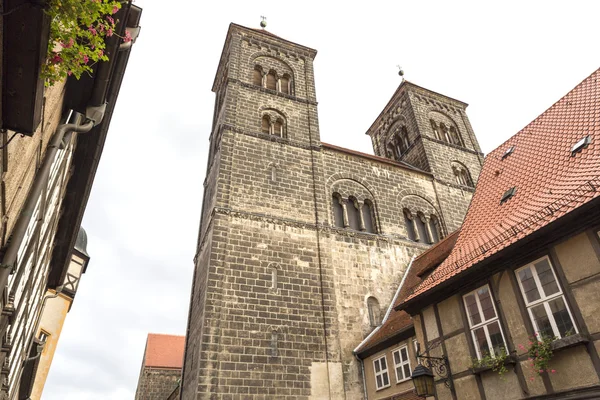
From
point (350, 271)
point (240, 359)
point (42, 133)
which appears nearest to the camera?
point (42, 133)

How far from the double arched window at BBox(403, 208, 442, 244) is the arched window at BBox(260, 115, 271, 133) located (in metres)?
7.53

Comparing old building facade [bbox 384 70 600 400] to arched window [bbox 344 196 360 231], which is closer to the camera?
old building facade [bbox 384 70 600 400]

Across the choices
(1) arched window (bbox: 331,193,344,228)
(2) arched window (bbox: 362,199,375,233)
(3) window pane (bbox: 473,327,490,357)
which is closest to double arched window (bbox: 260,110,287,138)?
(1) arched window (bbox: 331,193,344,228)

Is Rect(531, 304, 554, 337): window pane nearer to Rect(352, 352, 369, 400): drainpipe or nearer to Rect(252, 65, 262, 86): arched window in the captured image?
Rect(352, 352, 369, 400): drainpipe

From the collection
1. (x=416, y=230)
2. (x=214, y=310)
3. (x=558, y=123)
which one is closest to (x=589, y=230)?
(x=558, y=123)

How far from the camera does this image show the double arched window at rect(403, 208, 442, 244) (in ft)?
59.4

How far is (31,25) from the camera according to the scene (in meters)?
2.82

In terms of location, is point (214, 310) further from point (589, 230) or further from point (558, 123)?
point (558, 123)

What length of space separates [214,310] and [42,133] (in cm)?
873

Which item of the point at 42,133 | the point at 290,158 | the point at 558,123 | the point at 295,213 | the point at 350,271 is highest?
the point at 290,158

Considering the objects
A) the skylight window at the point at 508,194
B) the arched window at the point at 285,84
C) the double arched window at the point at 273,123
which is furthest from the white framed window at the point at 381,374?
the arched window at the point at 285,84

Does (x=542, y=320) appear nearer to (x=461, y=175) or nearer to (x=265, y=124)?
(x=265, y=124)

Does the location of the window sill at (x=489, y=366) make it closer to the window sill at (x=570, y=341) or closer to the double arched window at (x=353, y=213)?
the window sill at (x=570, y=341)

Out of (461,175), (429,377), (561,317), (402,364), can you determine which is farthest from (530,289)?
(461,175)
